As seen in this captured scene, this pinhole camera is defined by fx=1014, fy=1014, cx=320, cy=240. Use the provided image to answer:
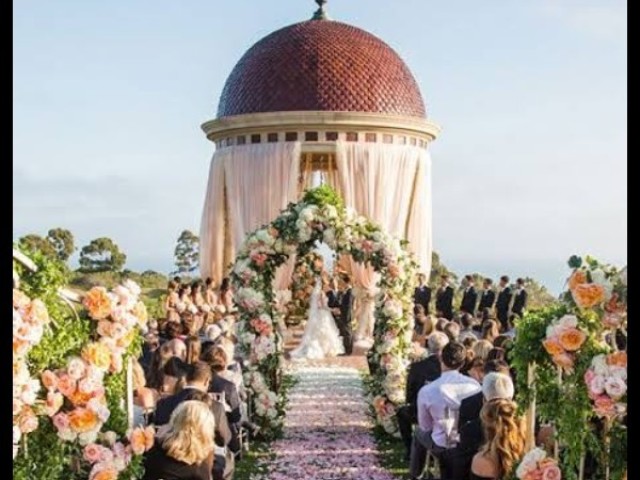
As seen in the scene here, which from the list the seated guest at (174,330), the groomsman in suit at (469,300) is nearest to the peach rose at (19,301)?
the seated guest at (174,330)

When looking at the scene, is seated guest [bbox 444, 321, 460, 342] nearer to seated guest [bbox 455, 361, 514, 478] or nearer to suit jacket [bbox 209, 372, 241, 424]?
seated guest [bbox 455, 361, 514, 478]

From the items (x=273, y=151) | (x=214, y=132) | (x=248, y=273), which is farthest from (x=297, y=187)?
(x=248, y=273)

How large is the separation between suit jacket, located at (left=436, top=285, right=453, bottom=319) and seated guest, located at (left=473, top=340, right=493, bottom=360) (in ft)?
43.5

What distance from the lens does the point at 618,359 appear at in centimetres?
593

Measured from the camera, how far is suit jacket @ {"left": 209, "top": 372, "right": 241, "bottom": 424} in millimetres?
9695

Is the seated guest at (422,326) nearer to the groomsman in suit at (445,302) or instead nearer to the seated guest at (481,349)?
the groomsman in suit at (445,302)

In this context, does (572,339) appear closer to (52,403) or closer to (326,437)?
(52,403)

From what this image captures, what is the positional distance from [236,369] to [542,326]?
561 centimetres

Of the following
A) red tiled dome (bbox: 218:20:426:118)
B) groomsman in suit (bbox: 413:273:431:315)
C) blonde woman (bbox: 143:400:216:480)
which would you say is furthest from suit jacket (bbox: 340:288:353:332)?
blonde woman (bbox: 143:400:216:480)

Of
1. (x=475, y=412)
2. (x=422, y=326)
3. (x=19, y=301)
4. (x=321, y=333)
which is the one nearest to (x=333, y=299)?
(x=321, y=333)

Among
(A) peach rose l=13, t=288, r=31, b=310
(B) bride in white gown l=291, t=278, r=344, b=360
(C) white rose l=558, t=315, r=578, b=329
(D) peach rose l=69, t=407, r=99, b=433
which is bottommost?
(B) bride in white gown l=291, t=278, r=344, b=360

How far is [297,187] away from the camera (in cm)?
2886

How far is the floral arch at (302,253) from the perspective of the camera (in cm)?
1334

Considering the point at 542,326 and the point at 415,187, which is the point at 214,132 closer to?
the point at 415,187
